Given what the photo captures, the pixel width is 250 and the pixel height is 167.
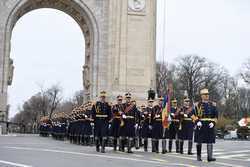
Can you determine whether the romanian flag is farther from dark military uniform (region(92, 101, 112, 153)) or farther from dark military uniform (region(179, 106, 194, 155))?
dark military uniform (region(92, 101, 112, 153))

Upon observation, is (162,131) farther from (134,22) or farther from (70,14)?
(70,14)

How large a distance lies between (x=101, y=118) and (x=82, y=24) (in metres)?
22.5

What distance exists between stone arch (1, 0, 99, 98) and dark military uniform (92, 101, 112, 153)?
19.1m

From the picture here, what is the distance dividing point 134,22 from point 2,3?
935cm

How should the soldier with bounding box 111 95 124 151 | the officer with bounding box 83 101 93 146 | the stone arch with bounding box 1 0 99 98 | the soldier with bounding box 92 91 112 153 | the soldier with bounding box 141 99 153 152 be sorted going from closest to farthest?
the soldier with bounding box 92 91 112 153 < the soldier with bounding box 111 95 124 151 < the soldier with bounding box 141 99 153 152 < the officer with bounding box 83 101 93 146 < the stone arch with bounding box 1 0 99 98

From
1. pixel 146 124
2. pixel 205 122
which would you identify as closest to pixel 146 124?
pixel 146 124

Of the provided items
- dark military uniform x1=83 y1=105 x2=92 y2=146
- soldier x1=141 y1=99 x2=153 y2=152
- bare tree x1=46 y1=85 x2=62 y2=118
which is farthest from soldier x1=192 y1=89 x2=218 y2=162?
bare tree x1=46 y1=85 x2=62 y2=118

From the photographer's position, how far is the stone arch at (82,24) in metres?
35.3

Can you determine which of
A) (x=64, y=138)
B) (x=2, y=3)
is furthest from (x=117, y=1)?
(x=64, y=138)

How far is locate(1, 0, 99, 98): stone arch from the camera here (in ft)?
116

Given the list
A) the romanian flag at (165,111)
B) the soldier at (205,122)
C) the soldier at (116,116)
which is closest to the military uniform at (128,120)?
the soldier at (116,116)

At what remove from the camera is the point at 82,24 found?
1506 inches

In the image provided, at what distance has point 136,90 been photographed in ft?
115

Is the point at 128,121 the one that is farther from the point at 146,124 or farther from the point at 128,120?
the point at 146,124
